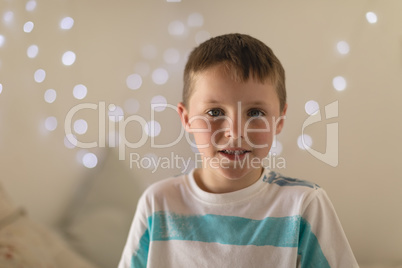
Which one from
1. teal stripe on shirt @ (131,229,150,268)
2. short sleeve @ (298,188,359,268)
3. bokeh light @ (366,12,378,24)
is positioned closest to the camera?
short sleeve @ (298,188,359,268)

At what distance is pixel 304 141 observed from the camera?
128 cm

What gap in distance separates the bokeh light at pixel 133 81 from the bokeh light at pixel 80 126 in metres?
0.18

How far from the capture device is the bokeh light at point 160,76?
4.34ft

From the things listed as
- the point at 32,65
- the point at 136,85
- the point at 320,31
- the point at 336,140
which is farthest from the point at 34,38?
the point at 336,140

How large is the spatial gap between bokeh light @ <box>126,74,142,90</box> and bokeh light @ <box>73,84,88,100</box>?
0.13 m

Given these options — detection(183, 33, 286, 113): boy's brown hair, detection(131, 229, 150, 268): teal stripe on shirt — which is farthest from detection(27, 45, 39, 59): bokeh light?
detection(131, 229, 150, 268): teal stripe on shirt

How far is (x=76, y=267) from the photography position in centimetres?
124

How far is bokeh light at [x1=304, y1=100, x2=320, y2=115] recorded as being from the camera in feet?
4.15

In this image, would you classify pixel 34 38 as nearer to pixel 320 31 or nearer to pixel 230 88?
pixel 230 88

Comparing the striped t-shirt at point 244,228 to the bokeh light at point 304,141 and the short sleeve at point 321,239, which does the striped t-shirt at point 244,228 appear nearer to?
the short sleeve at point 321,239

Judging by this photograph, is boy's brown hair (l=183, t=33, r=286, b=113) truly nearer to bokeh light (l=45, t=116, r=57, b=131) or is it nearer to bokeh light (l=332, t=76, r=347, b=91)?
bokeh light (l=332, t=76, r=347, b=91)

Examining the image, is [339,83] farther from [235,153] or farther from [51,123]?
[51,123]

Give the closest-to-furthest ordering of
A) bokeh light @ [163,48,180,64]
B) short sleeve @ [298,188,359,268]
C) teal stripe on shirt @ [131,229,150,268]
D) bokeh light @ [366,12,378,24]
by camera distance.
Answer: short sleeve @ [298,188,359,268] < teal stripe on shirt @ [131,229,150,268] < bokeh light @ [366,12,378,24] < bokeh light @ [163,48,180,64]

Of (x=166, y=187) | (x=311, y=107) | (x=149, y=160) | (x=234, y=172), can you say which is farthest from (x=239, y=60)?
(x=149, y=160)
